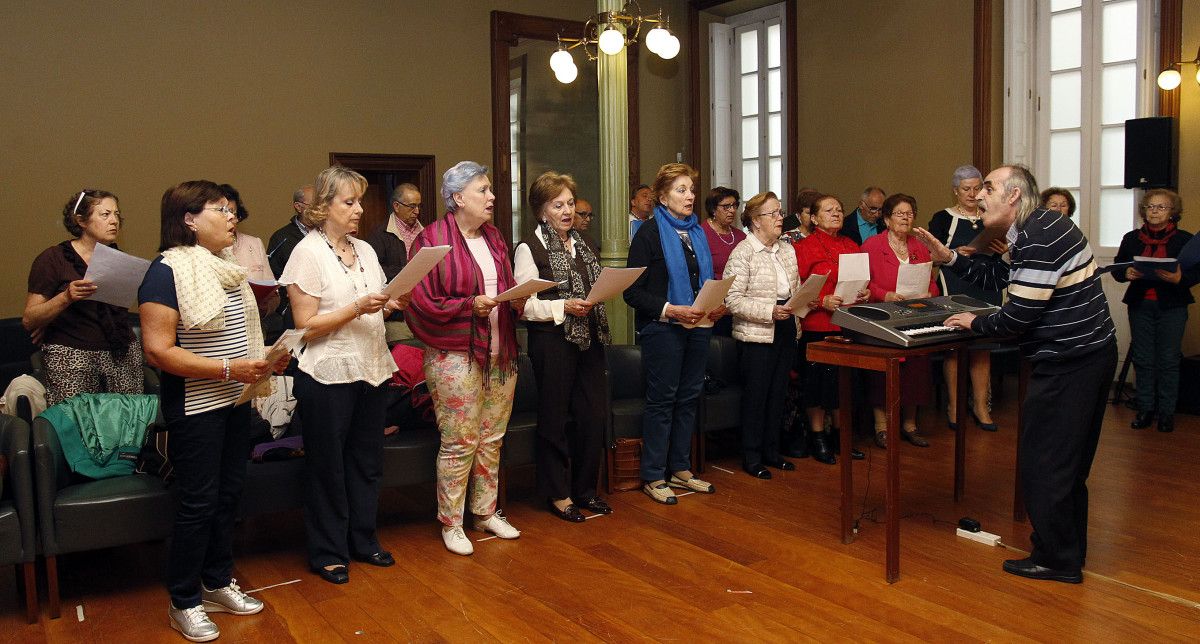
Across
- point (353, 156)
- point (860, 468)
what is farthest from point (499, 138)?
point (860, 468)

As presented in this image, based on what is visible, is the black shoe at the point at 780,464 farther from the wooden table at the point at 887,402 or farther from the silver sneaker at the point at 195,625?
the silver sneaker at the point at 195,625

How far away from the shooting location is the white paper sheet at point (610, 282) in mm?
4008

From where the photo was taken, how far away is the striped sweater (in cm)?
352

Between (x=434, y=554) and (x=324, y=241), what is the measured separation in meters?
1.35

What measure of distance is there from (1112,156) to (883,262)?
316 cm

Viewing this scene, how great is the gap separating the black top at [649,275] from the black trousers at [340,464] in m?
1.36

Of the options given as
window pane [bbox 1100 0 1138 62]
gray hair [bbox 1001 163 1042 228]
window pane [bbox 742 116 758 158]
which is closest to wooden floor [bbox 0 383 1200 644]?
gray hair [bbox 1001 163 1042 228]

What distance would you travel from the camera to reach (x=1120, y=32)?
24.6ft

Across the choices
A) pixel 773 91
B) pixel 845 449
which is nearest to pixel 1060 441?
pixel 845 449

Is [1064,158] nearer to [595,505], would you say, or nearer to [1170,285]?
[1170,285]

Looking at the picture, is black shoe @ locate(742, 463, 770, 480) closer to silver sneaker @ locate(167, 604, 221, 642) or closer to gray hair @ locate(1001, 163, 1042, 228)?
gray hair @ locate(1001, 163, 1042, 228)

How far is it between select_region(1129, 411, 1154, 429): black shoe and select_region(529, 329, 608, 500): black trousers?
146 inches

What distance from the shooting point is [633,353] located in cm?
543

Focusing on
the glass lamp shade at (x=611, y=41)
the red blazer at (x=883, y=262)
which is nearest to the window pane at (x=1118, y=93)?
the red blazer at (x=883, y=262)
